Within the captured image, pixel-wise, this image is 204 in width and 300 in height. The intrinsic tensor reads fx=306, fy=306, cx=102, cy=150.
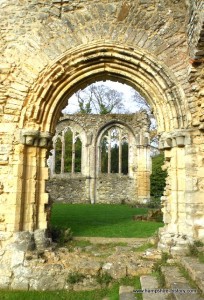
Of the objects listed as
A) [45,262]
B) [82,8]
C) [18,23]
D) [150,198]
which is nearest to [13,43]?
[18,23]

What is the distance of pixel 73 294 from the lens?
15.3 feet

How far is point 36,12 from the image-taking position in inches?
243

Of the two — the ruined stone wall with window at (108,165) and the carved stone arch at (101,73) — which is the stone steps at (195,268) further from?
the ruined stone wall with window at (108,165)

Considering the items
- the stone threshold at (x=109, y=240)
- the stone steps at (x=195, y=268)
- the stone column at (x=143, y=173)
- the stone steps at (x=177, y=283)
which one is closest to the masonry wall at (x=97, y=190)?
the stone column at (x=143, y=173)

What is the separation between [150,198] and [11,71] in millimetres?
14070

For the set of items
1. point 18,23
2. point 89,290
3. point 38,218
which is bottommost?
point 89,290

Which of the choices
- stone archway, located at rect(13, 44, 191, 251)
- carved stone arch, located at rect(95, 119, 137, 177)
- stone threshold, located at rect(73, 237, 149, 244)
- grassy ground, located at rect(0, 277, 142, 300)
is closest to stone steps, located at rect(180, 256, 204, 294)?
grassy ground, located at rect(0, 277, 142, 300)

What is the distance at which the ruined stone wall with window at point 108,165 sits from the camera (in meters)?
18.7

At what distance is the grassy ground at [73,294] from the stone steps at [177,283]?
47cm

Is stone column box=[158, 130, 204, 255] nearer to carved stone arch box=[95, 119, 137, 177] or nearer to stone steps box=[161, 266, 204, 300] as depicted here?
stone steps box=[161, 266, 204, 300]

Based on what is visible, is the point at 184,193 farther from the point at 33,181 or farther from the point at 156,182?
the point at 156,182

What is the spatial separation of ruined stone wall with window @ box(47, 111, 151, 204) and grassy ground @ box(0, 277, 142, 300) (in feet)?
44.6

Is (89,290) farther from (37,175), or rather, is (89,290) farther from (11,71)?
(11,71)

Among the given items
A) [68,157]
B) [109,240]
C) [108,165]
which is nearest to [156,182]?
[108,165]
